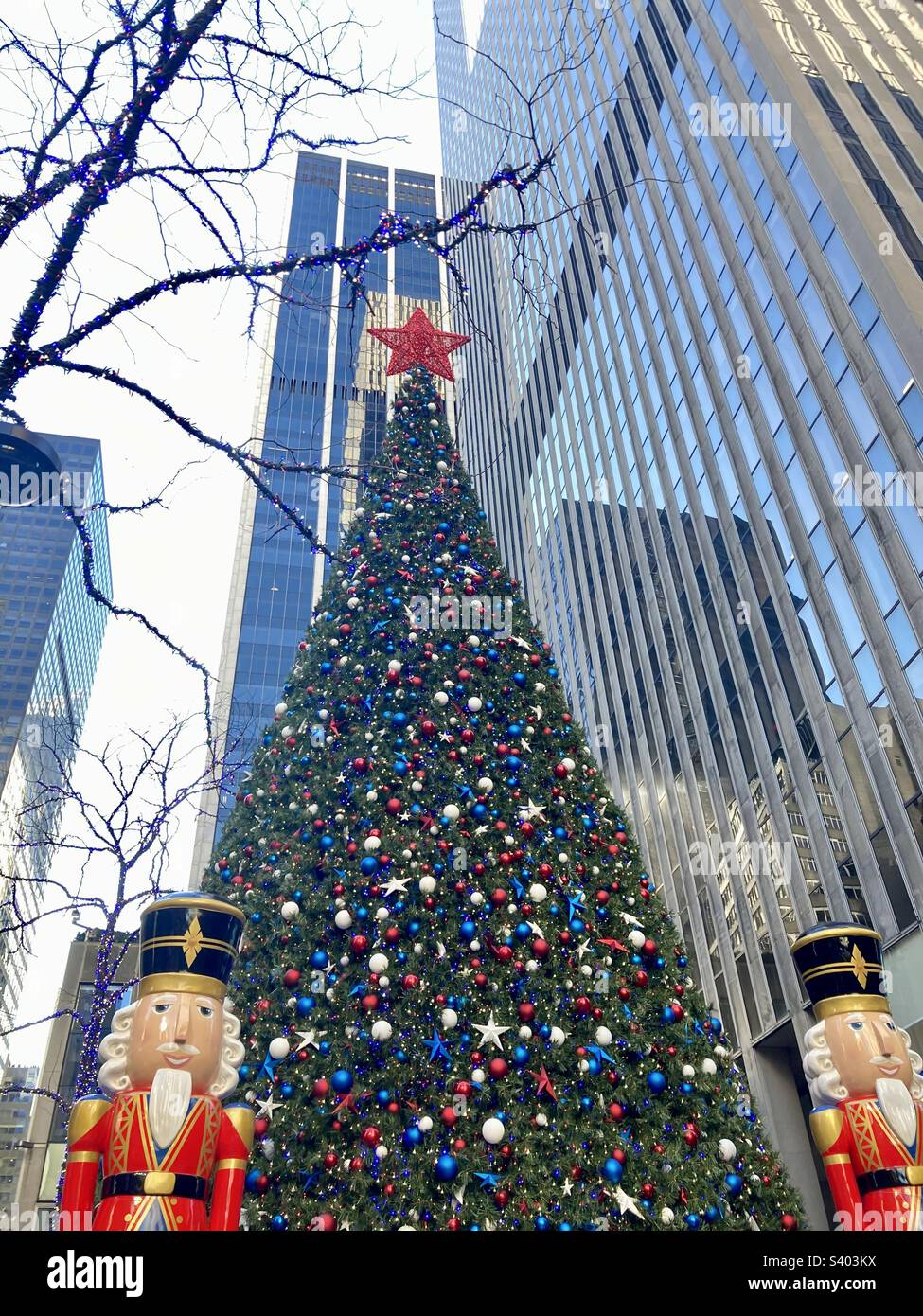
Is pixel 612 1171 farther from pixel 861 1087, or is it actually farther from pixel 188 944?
pixel 188 944

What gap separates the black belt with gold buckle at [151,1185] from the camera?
388cm

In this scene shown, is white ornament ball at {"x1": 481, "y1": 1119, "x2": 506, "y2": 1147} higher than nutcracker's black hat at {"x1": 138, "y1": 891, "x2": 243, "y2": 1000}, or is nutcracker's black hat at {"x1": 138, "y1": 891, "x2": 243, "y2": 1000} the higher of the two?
nutcracker's black hat at {"x1": 138, "y1": 891, "x2": 243, "y2": 1000}

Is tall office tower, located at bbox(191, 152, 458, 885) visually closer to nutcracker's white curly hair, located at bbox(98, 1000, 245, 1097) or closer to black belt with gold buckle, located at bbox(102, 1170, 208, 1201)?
nutcracker's white curly hair, located at bbox(98, 1000, 245, 1097)

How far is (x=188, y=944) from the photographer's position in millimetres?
4629

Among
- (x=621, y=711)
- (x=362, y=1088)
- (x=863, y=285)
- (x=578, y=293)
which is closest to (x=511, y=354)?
(x=578, y=293)

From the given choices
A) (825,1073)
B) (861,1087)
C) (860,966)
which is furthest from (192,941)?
(860,966)

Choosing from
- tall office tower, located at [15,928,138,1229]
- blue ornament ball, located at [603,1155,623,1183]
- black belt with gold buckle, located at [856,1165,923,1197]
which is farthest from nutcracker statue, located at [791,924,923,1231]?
tall office tower, located at [15,928,138,1229]

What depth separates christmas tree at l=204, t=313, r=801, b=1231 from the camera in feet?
16.8

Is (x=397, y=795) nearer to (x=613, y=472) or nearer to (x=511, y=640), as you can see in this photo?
(x=511, y=640)

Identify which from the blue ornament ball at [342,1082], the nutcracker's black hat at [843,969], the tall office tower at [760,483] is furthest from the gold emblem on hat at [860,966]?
the tall office tower at [760,483]

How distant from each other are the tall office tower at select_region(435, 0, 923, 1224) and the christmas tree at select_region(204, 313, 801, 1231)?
8301mm

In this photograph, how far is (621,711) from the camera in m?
30.7

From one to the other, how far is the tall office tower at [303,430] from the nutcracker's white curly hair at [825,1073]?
43.2 metres

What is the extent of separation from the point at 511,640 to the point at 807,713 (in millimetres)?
13966
